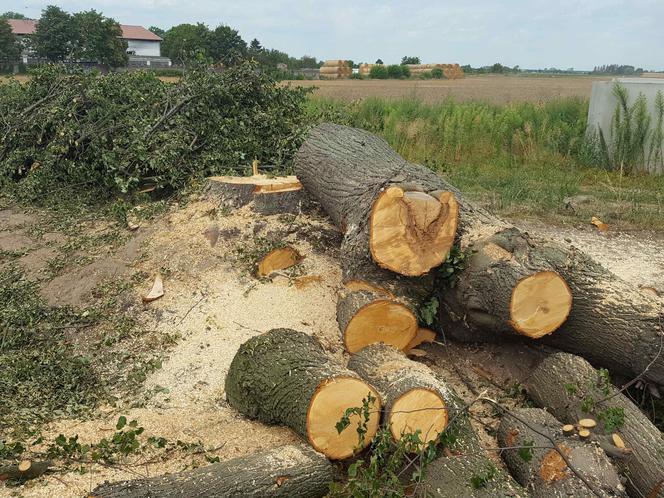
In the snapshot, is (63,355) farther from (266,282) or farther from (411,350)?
(411,350)

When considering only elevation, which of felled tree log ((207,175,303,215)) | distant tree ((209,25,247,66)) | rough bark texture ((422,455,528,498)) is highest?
distant tree ((209,25,247,66))

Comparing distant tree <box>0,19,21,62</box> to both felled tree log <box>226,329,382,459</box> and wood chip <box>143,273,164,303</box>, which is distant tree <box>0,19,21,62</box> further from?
felled tree log <box>226,329,382,459</box>

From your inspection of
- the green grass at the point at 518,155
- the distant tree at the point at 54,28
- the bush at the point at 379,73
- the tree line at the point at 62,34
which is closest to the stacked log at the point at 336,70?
the bush at the point at 379,73

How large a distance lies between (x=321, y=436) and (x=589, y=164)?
30.9 feet

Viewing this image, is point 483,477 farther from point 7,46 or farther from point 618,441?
point 7,46

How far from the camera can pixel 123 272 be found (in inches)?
218

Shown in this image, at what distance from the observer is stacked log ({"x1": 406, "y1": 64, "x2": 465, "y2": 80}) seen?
47.5 meters

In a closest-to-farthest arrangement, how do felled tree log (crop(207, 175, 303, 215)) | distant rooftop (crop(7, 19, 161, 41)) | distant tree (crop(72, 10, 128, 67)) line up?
felled tree log (crop(207, 175, 303, 215))
distant tree (crop(72, 10, 128, 67))
distant rooftop (crop(7, 19, 161, 41))

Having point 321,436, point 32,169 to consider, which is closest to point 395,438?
point 321,436

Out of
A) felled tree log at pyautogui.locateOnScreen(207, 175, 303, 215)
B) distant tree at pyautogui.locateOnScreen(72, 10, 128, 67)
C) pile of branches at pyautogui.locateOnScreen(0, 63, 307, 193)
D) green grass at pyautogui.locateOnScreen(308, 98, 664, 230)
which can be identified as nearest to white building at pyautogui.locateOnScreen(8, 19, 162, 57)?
distant tree at pyautogui.locateOnScreen(72, 10, 128, 67)

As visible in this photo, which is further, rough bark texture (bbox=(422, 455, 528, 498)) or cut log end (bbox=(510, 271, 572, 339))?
cut log end (bbox=(510, 271, 572, 339))

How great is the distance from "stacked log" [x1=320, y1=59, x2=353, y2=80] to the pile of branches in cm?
3699

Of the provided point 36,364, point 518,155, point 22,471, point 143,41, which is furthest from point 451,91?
point 143,41

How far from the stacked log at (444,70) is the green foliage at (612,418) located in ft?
151
